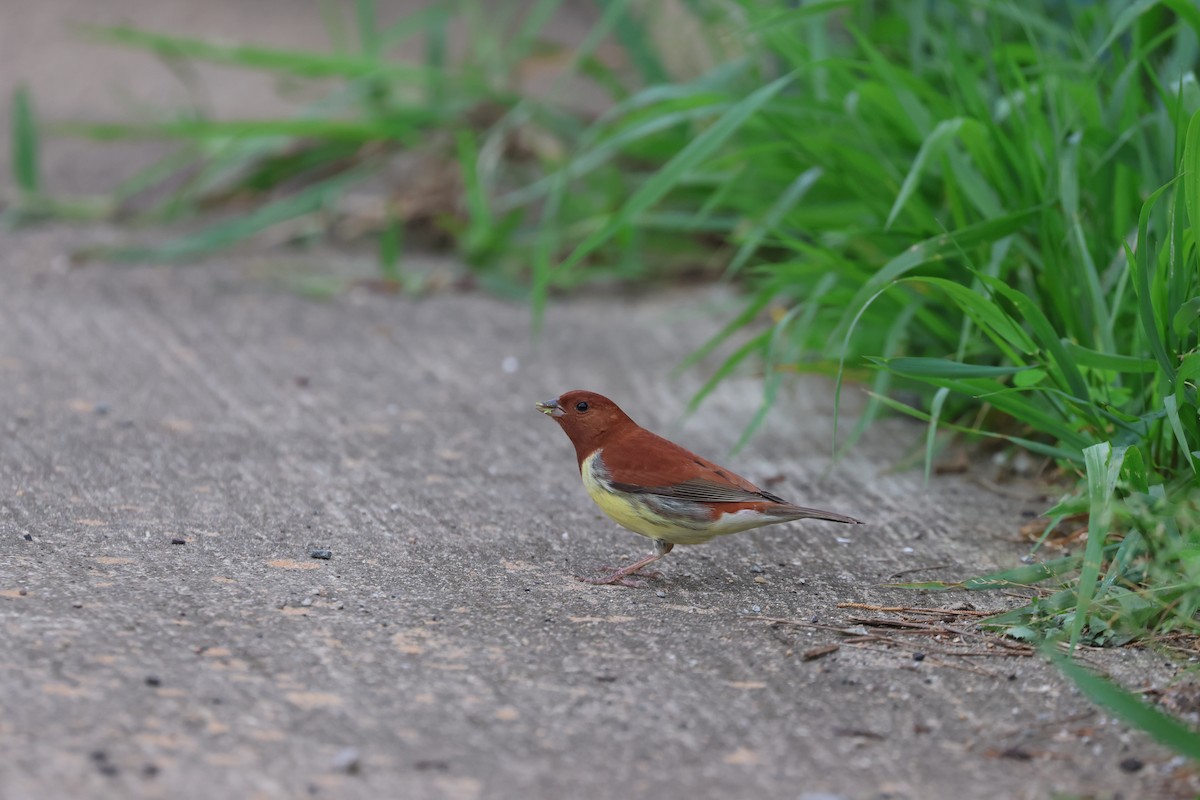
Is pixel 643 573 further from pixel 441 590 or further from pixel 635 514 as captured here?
pixel 441 590

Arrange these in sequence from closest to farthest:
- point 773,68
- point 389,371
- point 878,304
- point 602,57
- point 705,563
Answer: point 705,563 → point 878,304 → point 389,371 → point 773,68 → point 602,57

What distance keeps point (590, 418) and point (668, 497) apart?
1.08ft

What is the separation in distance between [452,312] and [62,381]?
1658 mm

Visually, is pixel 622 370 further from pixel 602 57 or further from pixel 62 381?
pixel 602 57

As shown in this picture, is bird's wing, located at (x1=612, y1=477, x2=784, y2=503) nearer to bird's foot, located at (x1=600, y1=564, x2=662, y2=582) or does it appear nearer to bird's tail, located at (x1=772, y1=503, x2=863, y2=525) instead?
bird's tail, located at (x1=772, y1=503, x2=863, y2=525)

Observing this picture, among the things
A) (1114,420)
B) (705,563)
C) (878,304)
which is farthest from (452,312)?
(1114,420)

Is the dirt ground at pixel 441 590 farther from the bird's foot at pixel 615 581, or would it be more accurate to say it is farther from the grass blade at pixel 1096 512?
the grass blade at pixel 1096 512

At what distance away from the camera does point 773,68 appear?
17.3ft

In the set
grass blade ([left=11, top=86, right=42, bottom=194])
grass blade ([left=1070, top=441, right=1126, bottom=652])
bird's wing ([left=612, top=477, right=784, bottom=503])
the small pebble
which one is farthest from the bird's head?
grass blade ([left=11, top=86, right=42, bottom=194])

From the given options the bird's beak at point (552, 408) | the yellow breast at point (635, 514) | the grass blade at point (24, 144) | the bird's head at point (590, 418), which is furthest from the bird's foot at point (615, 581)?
the grass blade at point (24, 144)

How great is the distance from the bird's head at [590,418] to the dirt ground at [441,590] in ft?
0.93

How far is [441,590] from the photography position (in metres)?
2.97

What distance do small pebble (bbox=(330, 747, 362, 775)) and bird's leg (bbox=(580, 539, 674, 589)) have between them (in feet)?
3.43

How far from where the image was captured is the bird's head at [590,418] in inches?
131
